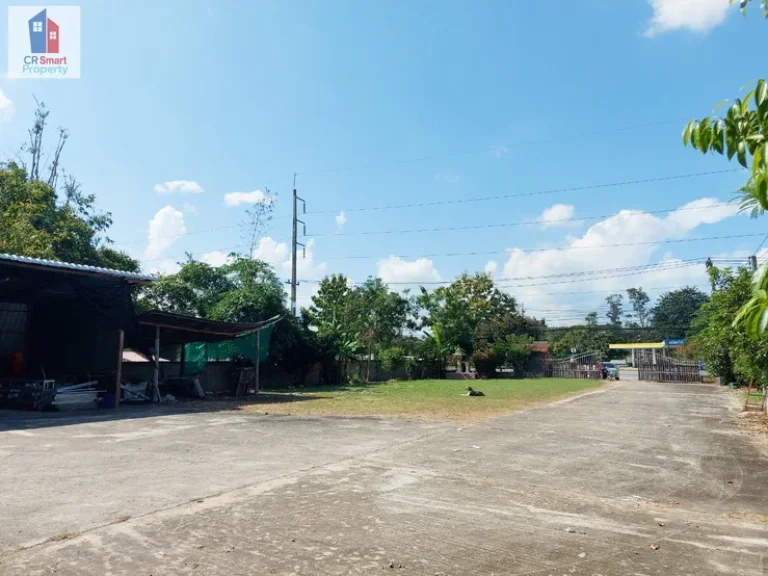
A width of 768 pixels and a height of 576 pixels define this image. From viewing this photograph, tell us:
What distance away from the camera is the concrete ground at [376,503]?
13.6ft

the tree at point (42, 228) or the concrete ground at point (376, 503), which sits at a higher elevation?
the tree at point (42, 228)

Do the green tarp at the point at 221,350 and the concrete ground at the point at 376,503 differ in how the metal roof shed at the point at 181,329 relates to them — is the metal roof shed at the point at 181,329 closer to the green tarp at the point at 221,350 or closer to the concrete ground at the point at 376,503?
the green tarp at the point at 221,350

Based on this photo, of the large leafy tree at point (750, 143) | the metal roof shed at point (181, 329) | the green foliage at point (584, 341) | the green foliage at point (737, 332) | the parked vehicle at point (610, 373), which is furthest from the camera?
the green foliage at point (584, 341)

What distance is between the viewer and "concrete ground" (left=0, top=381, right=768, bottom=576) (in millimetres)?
4133

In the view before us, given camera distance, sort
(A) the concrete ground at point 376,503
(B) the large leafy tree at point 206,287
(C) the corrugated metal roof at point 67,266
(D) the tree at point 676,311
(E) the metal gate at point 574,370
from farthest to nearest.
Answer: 1. (D) the tree at point 676,311
2. (E) the metal gate at point 574,370
3. (B) the large leafy tree at point 206,287
4. (C) the corrugated metal roof at point 67,266
5. (A) the concrete ground at point 376,503

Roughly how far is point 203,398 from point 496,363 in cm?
2695

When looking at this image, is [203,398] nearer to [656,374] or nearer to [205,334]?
[205,334]

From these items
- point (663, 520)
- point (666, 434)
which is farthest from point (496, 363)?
point (663, 520)

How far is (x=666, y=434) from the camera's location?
455 inches

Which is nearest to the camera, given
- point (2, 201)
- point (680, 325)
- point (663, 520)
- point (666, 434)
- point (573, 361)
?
point (663, 520)

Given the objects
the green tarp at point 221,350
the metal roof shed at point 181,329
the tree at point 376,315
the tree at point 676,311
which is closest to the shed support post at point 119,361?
the metal roof shed at point 181,329

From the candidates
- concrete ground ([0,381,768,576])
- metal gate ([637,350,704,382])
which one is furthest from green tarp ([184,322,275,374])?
metal gate ([637,350,704,382])

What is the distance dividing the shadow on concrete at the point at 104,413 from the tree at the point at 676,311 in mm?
76764

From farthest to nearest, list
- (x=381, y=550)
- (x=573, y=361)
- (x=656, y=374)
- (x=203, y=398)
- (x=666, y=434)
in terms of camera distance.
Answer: (x=573, y=361), (x=656, y=374), (x=203, y=398), (x=666, y=434), (x=381, y=550)
